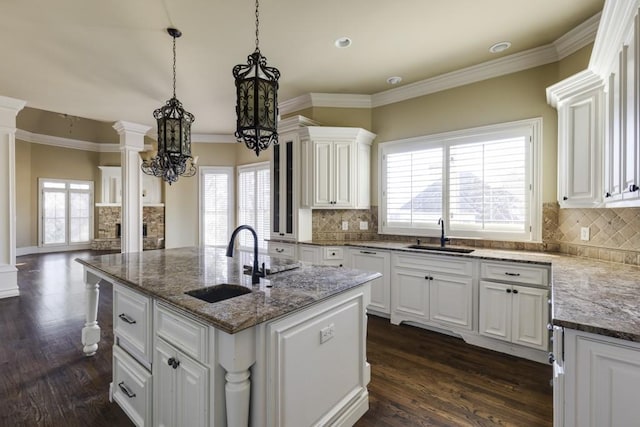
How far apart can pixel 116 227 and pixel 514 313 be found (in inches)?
428

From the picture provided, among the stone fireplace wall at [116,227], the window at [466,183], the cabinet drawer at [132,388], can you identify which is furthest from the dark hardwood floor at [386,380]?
the stone fireplace wall at [116,227]

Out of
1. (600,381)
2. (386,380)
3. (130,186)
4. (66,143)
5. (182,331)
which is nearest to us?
(600,381)

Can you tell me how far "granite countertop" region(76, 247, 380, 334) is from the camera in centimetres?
133

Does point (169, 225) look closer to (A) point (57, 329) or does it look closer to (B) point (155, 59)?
(A) point (57, 329)

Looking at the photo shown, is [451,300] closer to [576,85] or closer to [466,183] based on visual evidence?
[466,183]

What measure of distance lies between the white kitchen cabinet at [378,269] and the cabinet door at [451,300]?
1.69 feet

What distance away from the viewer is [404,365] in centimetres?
268

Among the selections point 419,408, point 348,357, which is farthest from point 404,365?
point 348,357

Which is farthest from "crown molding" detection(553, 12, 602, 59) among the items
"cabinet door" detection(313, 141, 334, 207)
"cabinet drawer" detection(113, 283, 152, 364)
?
"cabinet drawer" detection(113, 283, 152, 364)

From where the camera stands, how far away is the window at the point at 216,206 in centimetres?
703

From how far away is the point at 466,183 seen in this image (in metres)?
3.64

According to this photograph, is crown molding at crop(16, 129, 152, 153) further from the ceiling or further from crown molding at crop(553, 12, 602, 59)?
crown molding at crop(553, 12, 602, 59)

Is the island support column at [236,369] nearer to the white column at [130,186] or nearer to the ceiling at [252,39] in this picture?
the ceiling at [252,39]

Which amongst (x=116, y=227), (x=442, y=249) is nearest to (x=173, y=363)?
(x=442, y=249)
